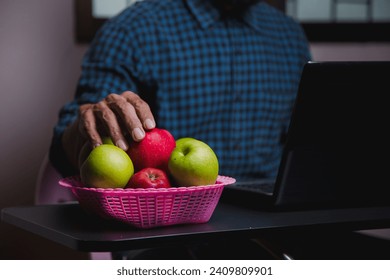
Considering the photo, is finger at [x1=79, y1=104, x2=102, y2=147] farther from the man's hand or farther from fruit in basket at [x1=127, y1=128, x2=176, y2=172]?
fruit in basket at [x1=127, y1=128, x2=176, y2=172]

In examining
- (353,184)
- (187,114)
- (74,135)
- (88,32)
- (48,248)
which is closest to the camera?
(353,184)

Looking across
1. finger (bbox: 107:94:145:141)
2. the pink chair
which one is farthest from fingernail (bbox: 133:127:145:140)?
the pink chair

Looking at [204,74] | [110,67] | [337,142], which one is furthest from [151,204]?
[204,74]

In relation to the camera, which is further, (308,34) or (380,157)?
(308,34)

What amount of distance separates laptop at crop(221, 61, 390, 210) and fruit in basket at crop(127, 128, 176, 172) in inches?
6.4

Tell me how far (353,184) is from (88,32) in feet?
5.31

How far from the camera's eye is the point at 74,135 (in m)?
1.38

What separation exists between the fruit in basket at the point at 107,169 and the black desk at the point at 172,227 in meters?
0.06

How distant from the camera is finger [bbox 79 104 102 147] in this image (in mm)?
1063

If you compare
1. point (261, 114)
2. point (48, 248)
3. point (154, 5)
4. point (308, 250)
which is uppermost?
point (154, 5)

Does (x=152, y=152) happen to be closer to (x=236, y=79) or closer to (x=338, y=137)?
(x=338, y=137)

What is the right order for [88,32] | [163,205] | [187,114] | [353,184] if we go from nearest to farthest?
[163,205] → [353,184] → [187,114] → [88,32]
